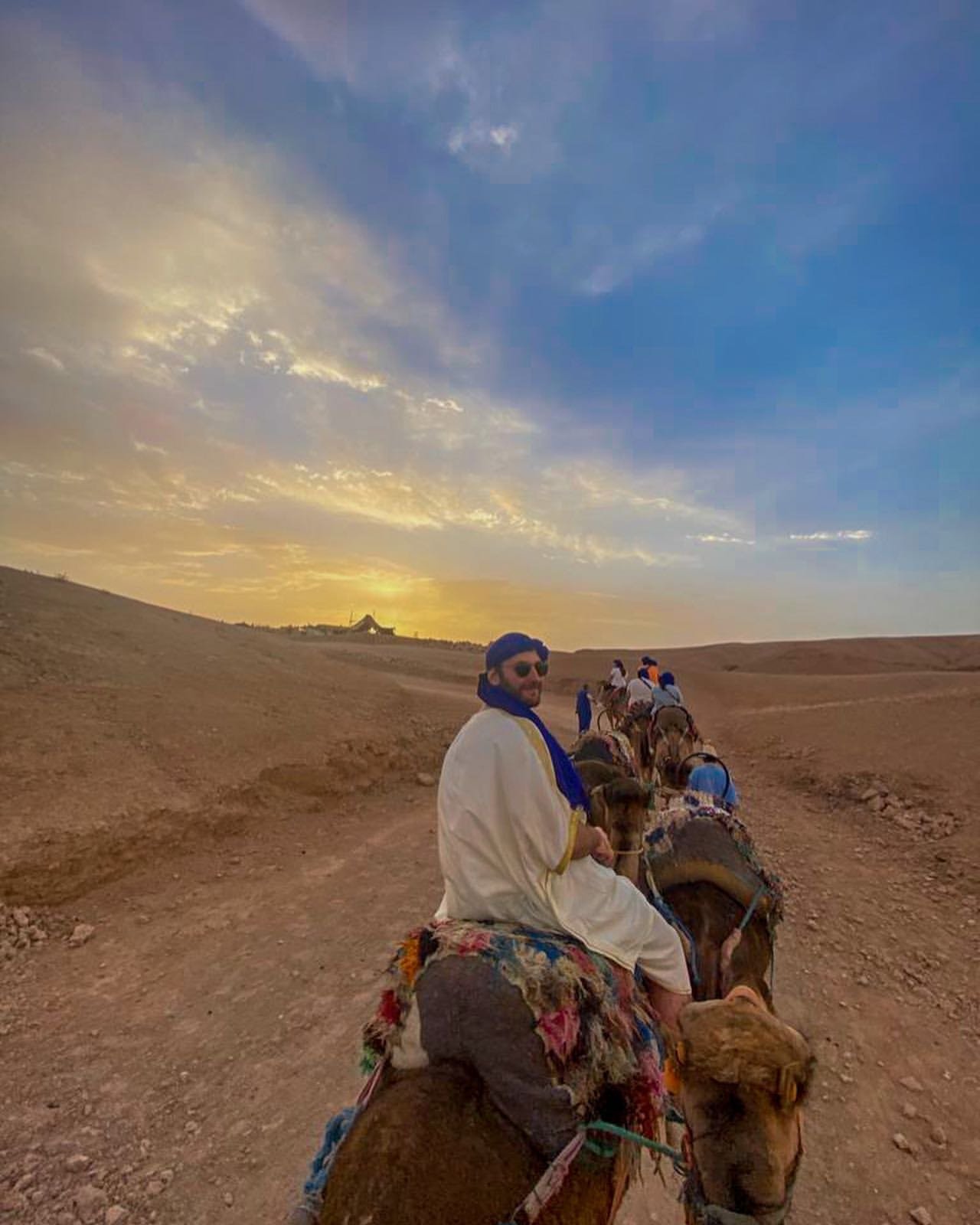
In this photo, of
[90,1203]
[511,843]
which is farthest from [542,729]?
[90,1203]

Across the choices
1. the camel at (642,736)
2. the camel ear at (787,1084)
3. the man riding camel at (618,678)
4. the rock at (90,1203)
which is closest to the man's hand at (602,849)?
the camel ear at (787,1084)

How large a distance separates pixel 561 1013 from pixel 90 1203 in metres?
3.03

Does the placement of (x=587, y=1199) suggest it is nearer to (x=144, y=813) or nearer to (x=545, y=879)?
(x=545, y=879)

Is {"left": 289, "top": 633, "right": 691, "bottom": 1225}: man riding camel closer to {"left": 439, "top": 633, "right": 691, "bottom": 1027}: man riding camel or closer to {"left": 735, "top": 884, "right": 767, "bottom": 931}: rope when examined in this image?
{"left": 439, "top": 633, "right": 691, "bottom": 1027}: man riding camel

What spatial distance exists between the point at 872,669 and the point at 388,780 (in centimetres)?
3736

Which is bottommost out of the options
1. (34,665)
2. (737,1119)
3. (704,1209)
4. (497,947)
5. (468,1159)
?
(704,1209)

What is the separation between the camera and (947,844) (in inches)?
342

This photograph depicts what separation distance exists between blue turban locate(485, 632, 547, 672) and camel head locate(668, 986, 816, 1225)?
149 centimetres

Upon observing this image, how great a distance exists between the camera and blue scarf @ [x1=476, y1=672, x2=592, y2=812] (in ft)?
9.38

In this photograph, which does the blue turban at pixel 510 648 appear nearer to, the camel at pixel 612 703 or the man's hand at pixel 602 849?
the man's hand at pixel 602 849

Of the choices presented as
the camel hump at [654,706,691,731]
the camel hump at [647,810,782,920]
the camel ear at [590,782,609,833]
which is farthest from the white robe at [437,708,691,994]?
the camel hump at [654,706,691,731]

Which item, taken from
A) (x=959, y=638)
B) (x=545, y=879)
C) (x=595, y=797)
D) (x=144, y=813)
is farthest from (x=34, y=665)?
(x=959, y=638)

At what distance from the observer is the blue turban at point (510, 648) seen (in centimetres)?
297

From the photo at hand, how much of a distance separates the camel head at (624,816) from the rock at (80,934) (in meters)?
4.63
